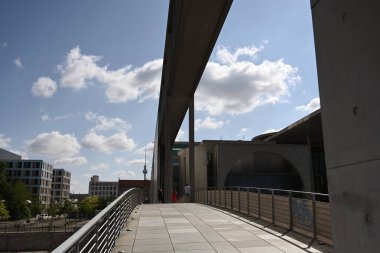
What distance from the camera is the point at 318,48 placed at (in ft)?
10.2

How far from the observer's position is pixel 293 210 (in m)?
9.45

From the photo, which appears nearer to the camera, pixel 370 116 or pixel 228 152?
pixel 370 116

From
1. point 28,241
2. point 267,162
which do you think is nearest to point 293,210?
point 267,162

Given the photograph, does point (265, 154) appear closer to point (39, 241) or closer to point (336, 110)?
point (39, 241)

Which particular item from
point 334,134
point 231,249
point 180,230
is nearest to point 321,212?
point 231,249

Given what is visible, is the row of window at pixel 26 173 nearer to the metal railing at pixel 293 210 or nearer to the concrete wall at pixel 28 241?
the concrete wall at pixel 28 241

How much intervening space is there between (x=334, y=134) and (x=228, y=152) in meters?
40.4

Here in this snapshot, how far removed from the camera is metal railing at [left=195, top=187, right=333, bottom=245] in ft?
25.3

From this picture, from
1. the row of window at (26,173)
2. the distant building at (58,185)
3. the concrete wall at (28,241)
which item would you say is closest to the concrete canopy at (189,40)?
the concrete wall at (28,241)

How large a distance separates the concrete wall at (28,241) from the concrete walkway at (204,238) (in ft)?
108

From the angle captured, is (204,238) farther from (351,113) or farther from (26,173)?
(26,173)

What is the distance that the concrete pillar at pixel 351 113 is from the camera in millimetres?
2414

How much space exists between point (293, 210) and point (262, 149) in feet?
114

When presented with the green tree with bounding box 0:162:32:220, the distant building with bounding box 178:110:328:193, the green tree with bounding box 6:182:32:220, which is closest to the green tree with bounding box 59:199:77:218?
the green tree with bounding box 6:182:32:220
